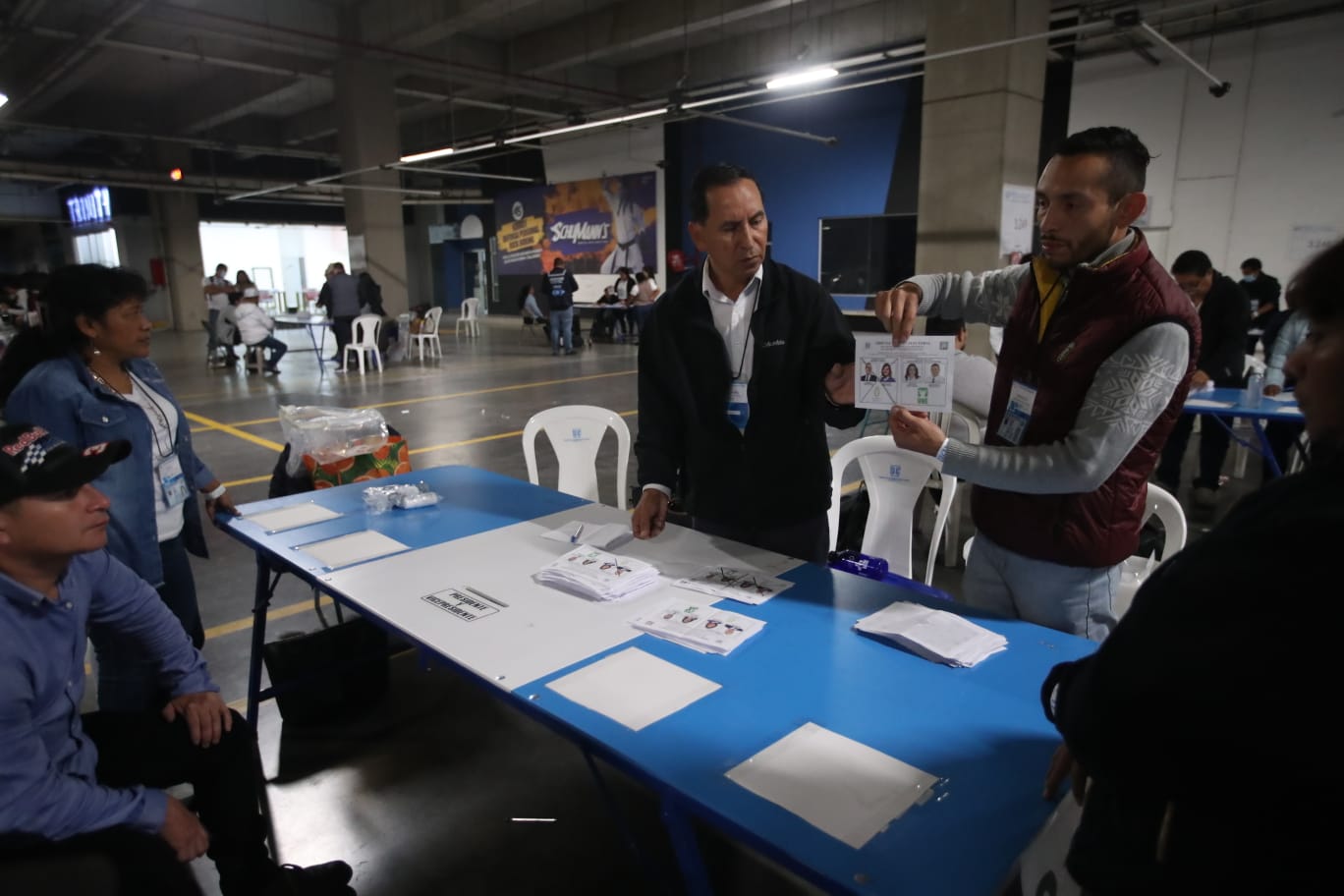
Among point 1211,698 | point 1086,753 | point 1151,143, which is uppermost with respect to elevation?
point 1151,143

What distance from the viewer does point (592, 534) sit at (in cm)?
219

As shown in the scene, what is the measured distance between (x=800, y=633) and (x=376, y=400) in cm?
784

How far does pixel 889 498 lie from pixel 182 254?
71.7 ft

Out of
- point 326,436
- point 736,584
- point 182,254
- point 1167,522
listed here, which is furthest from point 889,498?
point 182,254

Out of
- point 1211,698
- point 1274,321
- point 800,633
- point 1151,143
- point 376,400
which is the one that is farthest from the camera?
point 1151,143

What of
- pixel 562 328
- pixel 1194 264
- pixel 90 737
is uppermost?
pixel 1194 264

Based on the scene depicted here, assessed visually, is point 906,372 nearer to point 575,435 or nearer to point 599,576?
point 599,576

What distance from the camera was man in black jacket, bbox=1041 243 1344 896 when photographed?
0.59 meters

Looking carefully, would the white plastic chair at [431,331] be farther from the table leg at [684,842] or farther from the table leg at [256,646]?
the table leg at [684,842]

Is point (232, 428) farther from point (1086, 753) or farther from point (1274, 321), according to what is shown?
point (1274, 321)

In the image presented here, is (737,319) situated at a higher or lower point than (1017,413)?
higher

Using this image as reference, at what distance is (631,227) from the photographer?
1666 centimetres

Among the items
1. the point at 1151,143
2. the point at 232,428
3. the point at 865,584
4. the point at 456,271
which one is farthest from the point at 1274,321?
the point at 456,271

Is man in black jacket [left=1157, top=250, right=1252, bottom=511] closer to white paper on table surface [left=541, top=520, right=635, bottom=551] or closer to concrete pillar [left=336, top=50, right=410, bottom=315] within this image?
white paper on table surface [left=541, top=520, right=635, bottom=551]
